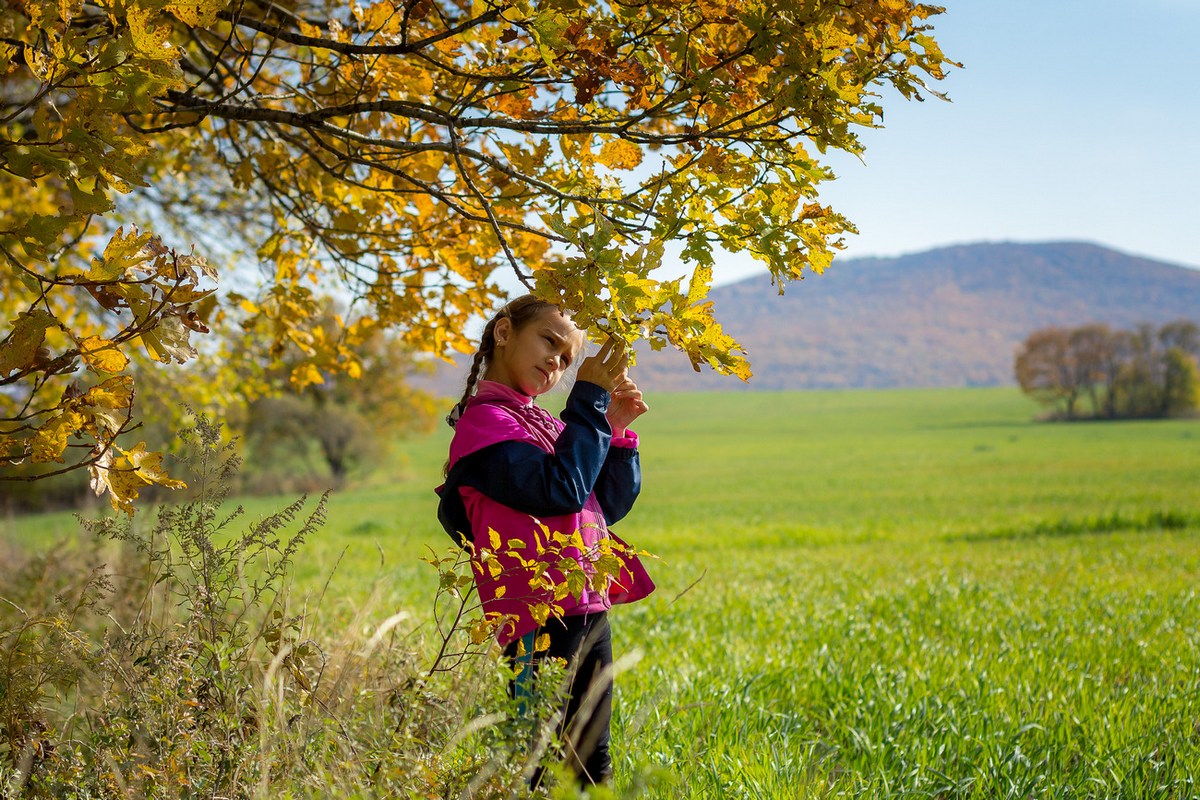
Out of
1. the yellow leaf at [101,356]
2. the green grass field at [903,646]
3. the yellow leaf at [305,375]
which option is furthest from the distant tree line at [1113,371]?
the yellow leaf at [101,356]

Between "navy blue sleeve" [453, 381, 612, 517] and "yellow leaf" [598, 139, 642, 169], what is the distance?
26.6 inches

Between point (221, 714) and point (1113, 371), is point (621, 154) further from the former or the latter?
point (1113, 371)

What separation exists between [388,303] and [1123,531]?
1335cm

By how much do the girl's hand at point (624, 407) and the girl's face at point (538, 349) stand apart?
0.67 ft

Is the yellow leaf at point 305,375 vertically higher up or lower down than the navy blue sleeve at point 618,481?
higher up

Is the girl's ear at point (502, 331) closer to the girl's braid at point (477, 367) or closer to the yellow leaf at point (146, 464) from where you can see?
the girl's braid at point (477, 367)

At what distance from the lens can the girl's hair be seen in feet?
9.34

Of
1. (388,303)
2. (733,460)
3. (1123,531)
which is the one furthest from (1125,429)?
(388,303)

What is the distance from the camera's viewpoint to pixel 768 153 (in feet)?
7.95

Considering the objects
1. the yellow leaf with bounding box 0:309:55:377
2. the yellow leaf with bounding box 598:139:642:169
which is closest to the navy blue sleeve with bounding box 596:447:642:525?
the yellow leaf with bounding box 598:139:642:169

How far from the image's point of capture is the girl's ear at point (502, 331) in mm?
2867

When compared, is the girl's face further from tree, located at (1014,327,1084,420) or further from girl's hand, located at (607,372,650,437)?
tree, located at (1014,327,1084,420)

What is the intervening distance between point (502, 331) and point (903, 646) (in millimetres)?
3793

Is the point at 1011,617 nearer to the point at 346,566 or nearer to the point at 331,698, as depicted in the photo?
the point at 331,698
